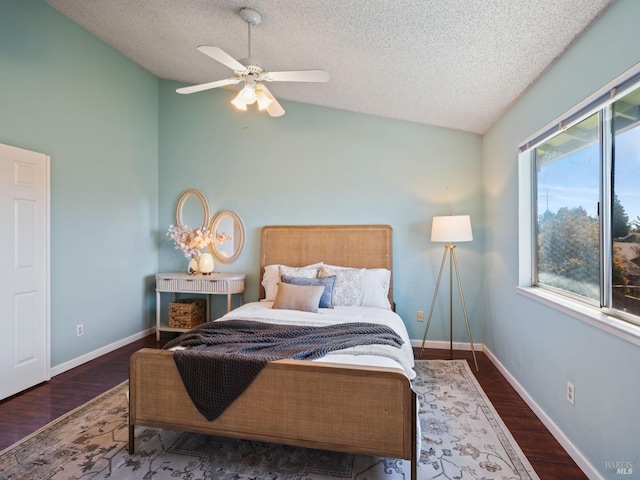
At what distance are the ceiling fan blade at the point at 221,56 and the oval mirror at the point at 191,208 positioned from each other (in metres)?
2.45

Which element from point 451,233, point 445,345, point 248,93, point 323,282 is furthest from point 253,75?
point 445,345

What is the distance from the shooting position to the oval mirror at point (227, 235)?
460 centimetres

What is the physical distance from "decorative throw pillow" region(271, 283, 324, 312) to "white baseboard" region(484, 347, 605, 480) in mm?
1858

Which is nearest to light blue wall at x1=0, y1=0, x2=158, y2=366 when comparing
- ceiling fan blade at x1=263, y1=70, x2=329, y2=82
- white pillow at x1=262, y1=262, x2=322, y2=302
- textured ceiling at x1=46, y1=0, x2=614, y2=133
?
textured ceiling at x1=46, y1=0, x2=614, y2=133

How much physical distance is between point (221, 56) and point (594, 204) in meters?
2.59

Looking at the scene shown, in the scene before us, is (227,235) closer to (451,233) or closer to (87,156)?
(87,156)

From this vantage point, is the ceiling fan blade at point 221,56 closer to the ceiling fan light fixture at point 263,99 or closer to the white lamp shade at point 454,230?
the ceiling fan light fixture at point 263,99

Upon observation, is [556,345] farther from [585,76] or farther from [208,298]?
[208,298]

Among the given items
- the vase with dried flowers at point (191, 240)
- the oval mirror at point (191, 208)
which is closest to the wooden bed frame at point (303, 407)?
the vase with dried flowers at point (191, 240)

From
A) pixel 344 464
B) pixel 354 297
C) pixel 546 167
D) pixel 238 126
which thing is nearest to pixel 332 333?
pixel 344 464

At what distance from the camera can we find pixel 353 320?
309 cm

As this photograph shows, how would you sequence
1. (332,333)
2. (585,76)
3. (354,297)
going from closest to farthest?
1. (585,76)
2. (332,333)
3. (354,297)

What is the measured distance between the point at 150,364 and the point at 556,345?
264 centimetres

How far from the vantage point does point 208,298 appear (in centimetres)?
458
